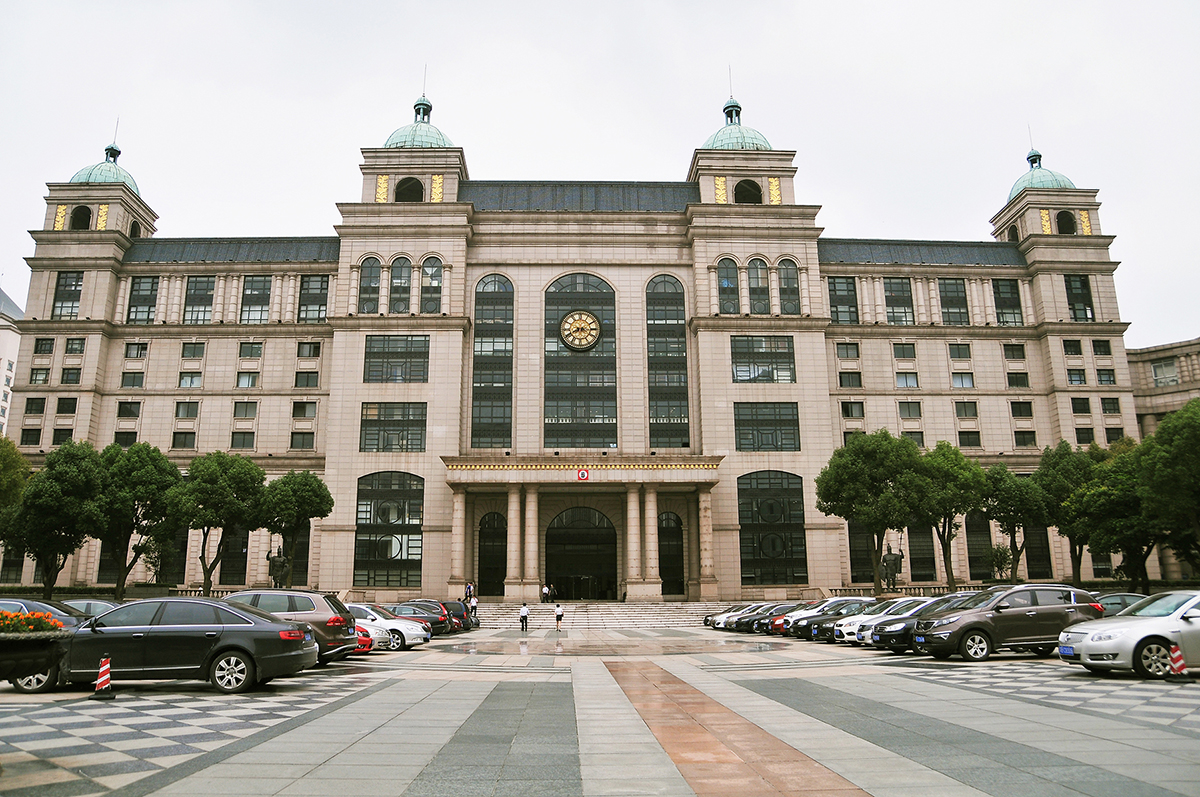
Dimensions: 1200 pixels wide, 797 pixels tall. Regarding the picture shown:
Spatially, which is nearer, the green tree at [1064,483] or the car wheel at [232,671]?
the car wheel at [232,671]

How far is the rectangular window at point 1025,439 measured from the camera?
219 ft

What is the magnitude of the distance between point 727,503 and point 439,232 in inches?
1255

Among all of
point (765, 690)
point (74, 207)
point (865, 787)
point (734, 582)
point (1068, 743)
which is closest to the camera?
point (865, 787)

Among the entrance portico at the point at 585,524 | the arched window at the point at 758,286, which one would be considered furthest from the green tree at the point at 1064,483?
Result: the arched window at the point at 758,286

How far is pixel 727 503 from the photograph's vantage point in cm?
6044

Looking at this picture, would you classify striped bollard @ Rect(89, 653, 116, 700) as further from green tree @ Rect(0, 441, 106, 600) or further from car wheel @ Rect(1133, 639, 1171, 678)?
green tree @ Rect(0, 441, 106, 600)

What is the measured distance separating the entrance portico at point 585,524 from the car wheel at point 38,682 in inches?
1669

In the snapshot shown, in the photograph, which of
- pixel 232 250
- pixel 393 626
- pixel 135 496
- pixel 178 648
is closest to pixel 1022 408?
pixel 393 626

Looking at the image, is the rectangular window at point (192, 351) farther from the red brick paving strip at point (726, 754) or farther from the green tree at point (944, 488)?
the red brick paving strip at point (726, 754)

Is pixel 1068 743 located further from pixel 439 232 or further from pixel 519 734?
pixel 439 232

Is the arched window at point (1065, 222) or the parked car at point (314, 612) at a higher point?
the arched window at point (1065, 222)

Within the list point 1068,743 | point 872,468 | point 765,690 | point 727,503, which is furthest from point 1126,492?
point 1068,743

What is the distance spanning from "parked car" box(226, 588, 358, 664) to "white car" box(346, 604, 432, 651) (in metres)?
6.57

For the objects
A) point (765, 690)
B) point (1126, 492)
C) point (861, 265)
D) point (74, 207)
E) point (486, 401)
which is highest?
point (74, 207)
